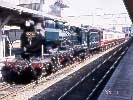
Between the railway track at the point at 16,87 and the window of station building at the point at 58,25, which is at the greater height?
the window of station building at the point at 58,25

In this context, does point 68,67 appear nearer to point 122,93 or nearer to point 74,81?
point 74,81

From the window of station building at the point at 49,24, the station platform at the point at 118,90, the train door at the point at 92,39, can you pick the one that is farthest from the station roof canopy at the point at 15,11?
the train door at the point at 92,39

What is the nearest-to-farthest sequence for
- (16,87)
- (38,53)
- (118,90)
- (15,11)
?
(118,90)
(16,87)
(38,53)
(15,11)

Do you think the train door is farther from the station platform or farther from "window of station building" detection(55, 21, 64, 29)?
the station platform

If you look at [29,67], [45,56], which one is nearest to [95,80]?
[45,56]

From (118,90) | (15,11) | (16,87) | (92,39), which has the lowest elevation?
(16,87)

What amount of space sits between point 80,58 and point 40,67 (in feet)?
40.9

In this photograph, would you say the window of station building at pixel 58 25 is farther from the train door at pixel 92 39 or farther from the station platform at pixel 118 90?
the train door at pixel 92 39

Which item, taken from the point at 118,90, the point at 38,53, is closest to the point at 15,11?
the point at 38,53

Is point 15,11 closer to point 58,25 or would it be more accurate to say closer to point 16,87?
point 58,25

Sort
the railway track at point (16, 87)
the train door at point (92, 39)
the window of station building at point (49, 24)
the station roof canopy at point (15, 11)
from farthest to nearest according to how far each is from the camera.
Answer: the train door at point (92, 39) → the window of station building at point (49, 24) → the station roof canopy at point (15, 11) → the railway track at point (16, 87)

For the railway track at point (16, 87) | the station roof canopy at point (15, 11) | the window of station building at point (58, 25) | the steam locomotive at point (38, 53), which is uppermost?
the station roof canopy at point (15, 11)

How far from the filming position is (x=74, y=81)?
17062 millimetres

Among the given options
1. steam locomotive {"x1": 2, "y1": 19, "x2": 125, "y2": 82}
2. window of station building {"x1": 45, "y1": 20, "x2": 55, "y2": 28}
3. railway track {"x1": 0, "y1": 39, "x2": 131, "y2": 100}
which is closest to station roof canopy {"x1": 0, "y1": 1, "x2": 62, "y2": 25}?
window of station building {"x1": 45, "y1": 20, "x2": 55, "y2": 28}
